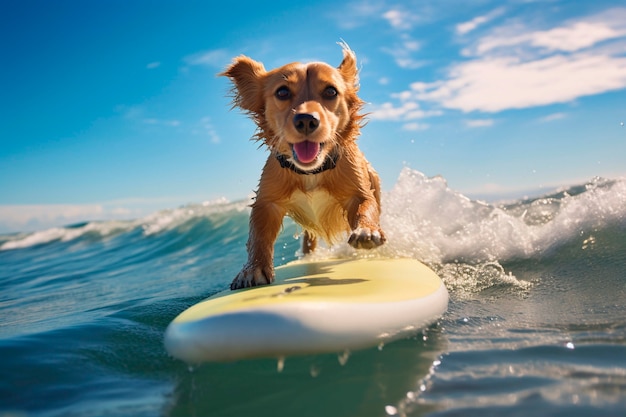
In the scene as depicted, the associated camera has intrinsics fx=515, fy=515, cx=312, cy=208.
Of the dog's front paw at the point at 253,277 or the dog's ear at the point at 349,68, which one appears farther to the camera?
the dog's ear at the point at 349,68

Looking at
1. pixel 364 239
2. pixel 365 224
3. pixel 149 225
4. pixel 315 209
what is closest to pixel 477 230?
pixel 315 209

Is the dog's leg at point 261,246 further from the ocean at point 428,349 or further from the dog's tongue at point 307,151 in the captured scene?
the ocean at point 428,349

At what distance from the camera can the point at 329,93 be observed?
3594 mm

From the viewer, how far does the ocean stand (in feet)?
6.77

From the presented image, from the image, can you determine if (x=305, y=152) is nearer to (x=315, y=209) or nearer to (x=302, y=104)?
(x=302, y=104)

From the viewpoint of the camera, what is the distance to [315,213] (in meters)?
4.06

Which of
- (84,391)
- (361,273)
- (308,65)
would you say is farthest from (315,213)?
(84,391)

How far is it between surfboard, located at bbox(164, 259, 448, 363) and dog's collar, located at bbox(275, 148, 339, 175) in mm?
1003

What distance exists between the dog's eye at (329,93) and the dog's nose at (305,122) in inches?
12.7

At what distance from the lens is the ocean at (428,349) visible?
2062mm

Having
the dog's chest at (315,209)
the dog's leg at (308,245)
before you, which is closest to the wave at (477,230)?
the dog's leg at (308,245)

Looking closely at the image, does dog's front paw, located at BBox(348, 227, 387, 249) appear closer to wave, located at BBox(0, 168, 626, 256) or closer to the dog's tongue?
the dog's tongue

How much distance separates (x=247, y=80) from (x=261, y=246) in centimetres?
128

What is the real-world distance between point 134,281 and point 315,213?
13.0 ft
